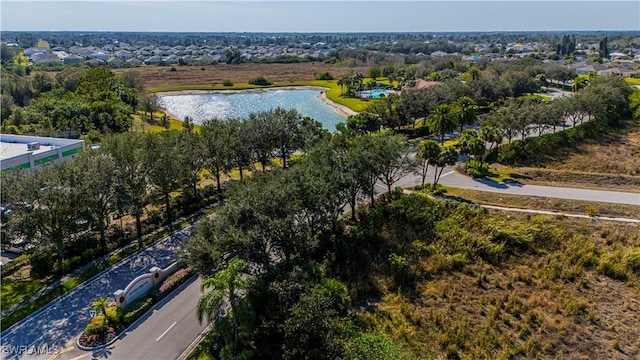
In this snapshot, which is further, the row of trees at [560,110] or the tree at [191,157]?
the row of trees at [560,110]

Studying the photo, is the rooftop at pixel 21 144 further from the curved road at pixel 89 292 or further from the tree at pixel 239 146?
the curved road at pixel 89 292

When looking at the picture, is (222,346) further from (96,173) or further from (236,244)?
(96,173)

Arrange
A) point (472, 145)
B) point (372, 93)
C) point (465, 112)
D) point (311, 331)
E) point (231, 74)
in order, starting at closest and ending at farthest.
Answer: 1. point (311, 331)
2. point (472, 145)
3. point (465, 112)
4. point (372, 93)
5. point (231, 74)

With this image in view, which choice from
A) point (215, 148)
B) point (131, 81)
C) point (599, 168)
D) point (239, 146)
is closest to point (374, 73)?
point (131, 81)

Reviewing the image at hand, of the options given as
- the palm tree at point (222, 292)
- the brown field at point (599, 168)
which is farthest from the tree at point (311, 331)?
the brown field at point (599, 168)

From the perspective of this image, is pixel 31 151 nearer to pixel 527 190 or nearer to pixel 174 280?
pixel 174 280

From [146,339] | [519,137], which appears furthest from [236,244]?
[519,137]
